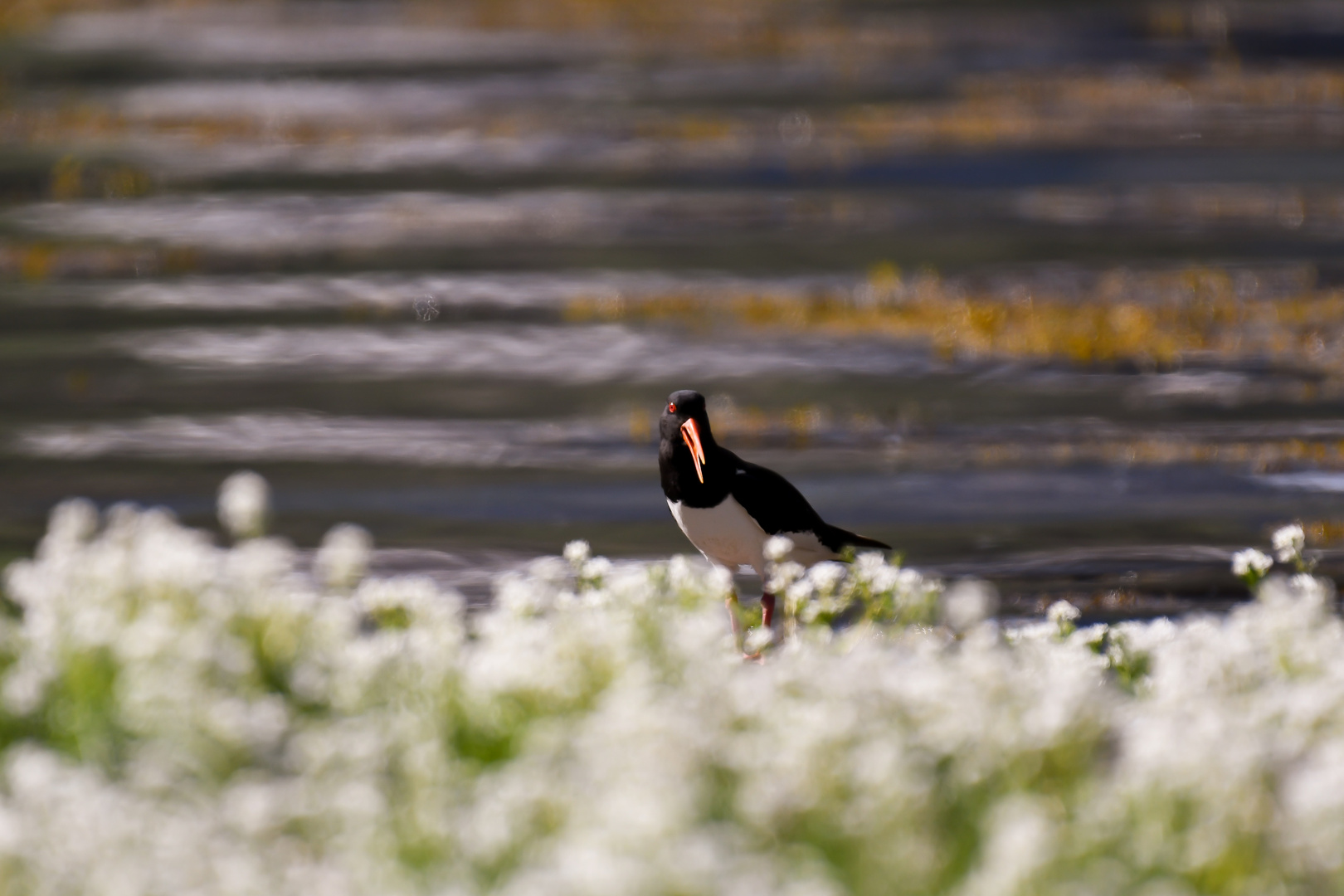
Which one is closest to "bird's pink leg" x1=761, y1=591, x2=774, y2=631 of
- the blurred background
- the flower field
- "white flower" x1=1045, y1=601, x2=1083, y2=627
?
the flower field

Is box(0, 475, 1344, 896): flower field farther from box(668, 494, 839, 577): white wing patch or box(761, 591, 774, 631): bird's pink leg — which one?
box(668, 494, 839, 577): white wing patch

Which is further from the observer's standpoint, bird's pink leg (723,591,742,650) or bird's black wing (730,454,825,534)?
bird's black wing (730,454,825,534)

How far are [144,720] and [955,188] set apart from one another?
1641 centimetres

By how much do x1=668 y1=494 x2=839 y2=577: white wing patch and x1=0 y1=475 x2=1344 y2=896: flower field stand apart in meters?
0.82

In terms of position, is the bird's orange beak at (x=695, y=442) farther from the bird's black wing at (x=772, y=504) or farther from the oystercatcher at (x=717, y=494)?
the bird's black wing at (x=772, y=504)

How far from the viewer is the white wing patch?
7.05 meters

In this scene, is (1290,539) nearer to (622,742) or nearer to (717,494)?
(717,494)

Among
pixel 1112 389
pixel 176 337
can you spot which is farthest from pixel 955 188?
pixel 176 337

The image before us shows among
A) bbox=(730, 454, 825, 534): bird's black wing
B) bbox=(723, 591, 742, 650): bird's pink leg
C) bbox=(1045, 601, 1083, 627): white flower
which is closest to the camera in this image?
bbox=(1045, 601, 1083, 627): white flower

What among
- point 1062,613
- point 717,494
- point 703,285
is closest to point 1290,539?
point 1062,613

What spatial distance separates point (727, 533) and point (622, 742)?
267 cm

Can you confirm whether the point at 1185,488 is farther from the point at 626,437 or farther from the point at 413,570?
the point at 413,570

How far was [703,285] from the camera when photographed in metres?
17.0

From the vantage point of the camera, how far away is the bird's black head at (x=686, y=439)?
698cm
